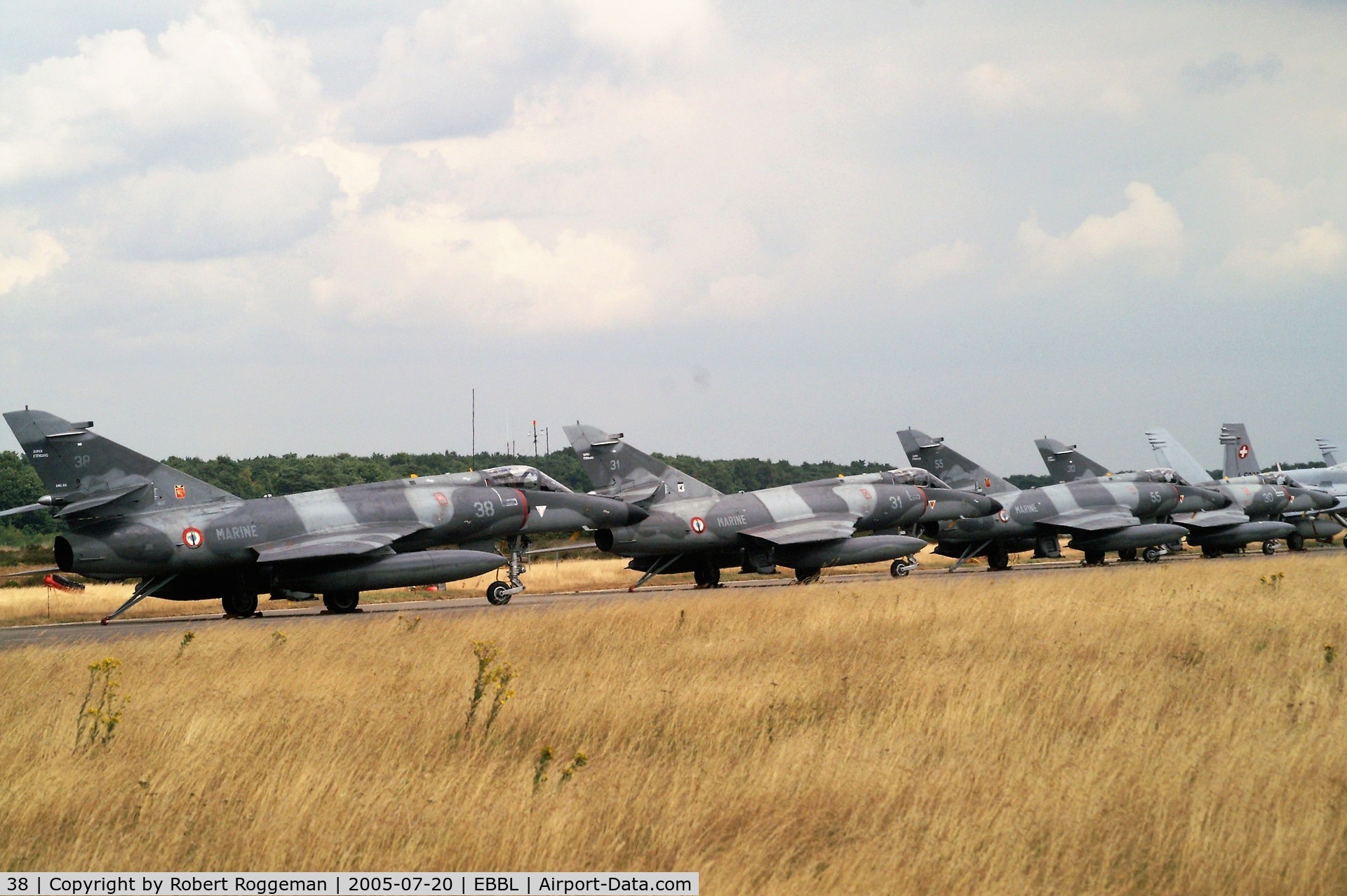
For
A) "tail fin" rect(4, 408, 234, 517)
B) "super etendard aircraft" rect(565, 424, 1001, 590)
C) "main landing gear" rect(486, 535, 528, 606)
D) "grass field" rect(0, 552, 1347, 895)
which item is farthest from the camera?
"super etendard aircraft" rect(565, 424, 1001, 590)

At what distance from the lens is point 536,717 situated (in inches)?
460

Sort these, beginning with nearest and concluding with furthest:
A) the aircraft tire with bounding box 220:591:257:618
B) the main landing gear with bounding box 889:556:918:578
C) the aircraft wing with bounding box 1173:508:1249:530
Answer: the aircraft tire with bounding box 220:591:257:618 < the main landing gear with bounding box 889:556:918:578 < the aircraft wing with bounding box 1173:508:1249:530

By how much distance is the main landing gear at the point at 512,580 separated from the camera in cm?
2816

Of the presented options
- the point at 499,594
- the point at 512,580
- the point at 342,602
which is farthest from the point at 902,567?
the point at 342,602

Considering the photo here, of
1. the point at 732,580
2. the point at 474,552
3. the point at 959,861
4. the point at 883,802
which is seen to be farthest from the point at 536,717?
the point at 732,580

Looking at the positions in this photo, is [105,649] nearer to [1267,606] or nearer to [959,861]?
[959,861]

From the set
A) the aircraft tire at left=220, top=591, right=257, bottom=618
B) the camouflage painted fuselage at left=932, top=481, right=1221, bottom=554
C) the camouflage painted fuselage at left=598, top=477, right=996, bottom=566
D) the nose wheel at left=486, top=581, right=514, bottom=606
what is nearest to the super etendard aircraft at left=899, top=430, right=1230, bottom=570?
the camouflage painted fuselage at left=932, top=481, right=1221, bottom=554

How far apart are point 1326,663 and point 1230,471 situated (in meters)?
54.4

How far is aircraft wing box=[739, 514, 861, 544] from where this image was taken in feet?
107

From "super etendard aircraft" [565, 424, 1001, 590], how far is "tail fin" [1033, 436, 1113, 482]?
13.2 meters

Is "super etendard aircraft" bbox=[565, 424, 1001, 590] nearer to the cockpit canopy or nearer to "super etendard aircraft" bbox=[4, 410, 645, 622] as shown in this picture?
the cockpit canopy

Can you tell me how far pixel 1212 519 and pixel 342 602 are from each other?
3130cm

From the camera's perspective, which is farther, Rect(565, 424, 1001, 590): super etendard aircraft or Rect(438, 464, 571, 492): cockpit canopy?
Rect(565, 424, 1001, 590): super etendard aircraft

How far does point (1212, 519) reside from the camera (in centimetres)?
4372
